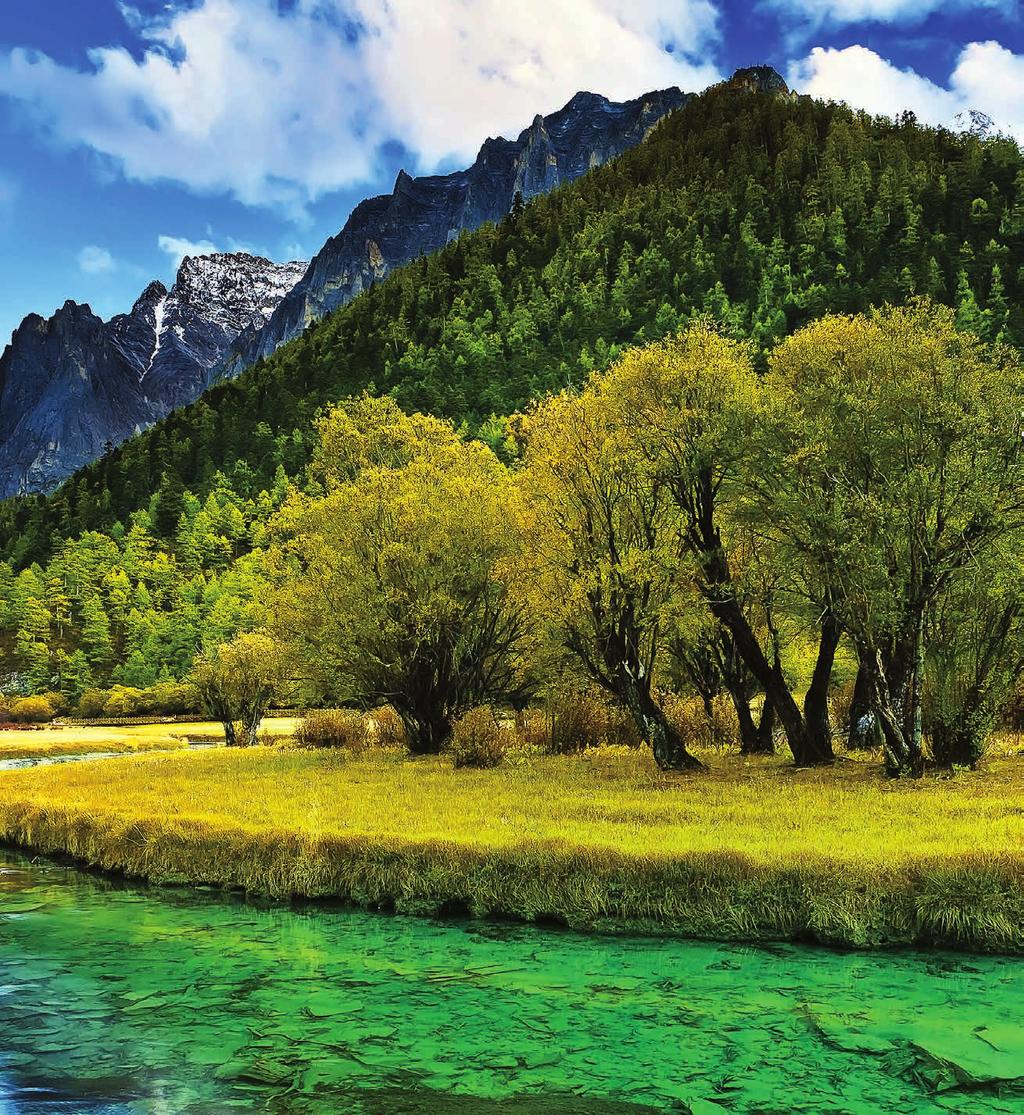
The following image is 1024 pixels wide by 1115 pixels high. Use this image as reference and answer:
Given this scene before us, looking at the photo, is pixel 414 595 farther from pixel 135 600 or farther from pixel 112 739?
pixel 135 600

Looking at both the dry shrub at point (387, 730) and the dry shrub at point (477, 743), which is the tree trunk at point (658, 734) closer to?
the dry shrub at point (477, 743)

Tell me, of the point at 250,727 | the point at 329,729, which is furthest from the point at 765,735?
the point at 250,727

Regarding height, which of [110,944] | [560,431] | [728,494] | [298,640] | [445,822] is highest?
[560,431]

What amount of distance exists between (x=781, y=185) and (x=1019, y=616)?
180688 millimetres

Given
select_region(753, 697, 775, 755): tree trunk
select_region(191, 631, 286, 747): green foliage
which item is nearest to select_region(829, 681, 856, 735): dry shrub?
select_region(753, 697, 775, 755): tree trunk

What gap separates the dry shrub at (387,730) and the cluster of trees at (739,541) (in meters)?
8.32

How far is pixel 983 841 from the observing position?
16.7 meters

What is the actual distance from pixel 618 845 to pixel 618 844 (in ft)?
0.31

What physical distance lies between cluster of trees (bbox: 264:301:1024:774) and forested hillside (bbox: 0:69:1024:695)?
79.0 meters

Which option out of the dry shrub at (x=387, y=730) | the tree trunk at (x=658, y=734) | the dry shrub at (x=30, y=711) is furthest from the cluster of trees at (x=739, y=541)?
the dry shrub at (x=30, y=711)

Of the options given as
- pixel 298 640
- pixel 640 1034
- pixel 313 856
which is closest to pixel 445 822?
pixel 313 856

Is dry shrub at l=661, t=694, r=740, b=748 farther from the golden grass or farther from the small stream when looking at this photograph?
the golden grass

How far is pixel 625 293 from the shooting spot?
16950cm

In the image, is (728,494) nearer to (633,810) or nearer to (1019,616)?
(1019,616)
